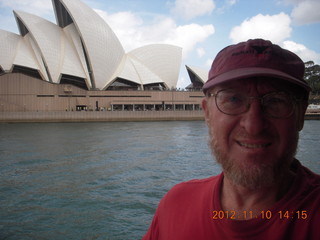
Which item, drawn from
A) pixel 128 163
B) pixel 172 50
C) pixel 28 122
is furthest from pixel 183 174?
pixel 172 50

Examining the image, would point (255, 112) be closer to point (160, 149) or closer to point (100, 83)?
point (160, 149)

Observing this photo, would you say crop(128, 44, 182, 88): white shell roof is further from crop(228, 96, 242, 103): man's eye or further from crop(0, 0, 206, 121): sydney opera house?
crop(228, 96, 242, 103): man's eye

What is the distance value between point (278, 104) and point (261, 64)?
5.3 inches

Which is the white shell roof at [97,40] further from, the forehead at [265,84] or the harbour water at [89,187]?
the forehead at [265,84]

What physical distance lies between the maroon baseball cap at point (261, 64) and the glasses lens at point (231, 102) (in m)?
0.06

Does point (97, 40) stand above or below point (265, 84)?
above

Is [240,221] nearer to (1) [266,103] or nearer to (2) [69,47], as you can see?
(1) [266,103]

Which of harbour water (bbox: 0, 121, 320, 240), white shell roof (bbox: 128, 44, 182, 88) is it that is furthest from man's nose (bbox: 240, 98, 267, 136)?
white shell roof (bbox: 128, 44, 182, 88)

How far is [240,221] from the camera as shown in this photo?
31.1 inches

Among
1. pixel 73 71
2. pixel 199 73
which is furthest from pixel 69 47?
pixel 199 73

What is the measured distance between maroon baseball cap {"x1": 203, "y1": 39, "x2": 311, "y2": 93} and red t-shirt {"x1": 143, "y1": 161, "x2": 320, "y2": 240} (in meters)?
0.30

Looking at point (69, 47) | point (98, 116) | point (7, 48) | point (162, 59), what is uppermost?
point (69, 47)

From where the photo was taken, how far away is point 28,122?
27.6 meters

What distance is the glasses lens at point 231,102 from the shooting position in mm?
862
